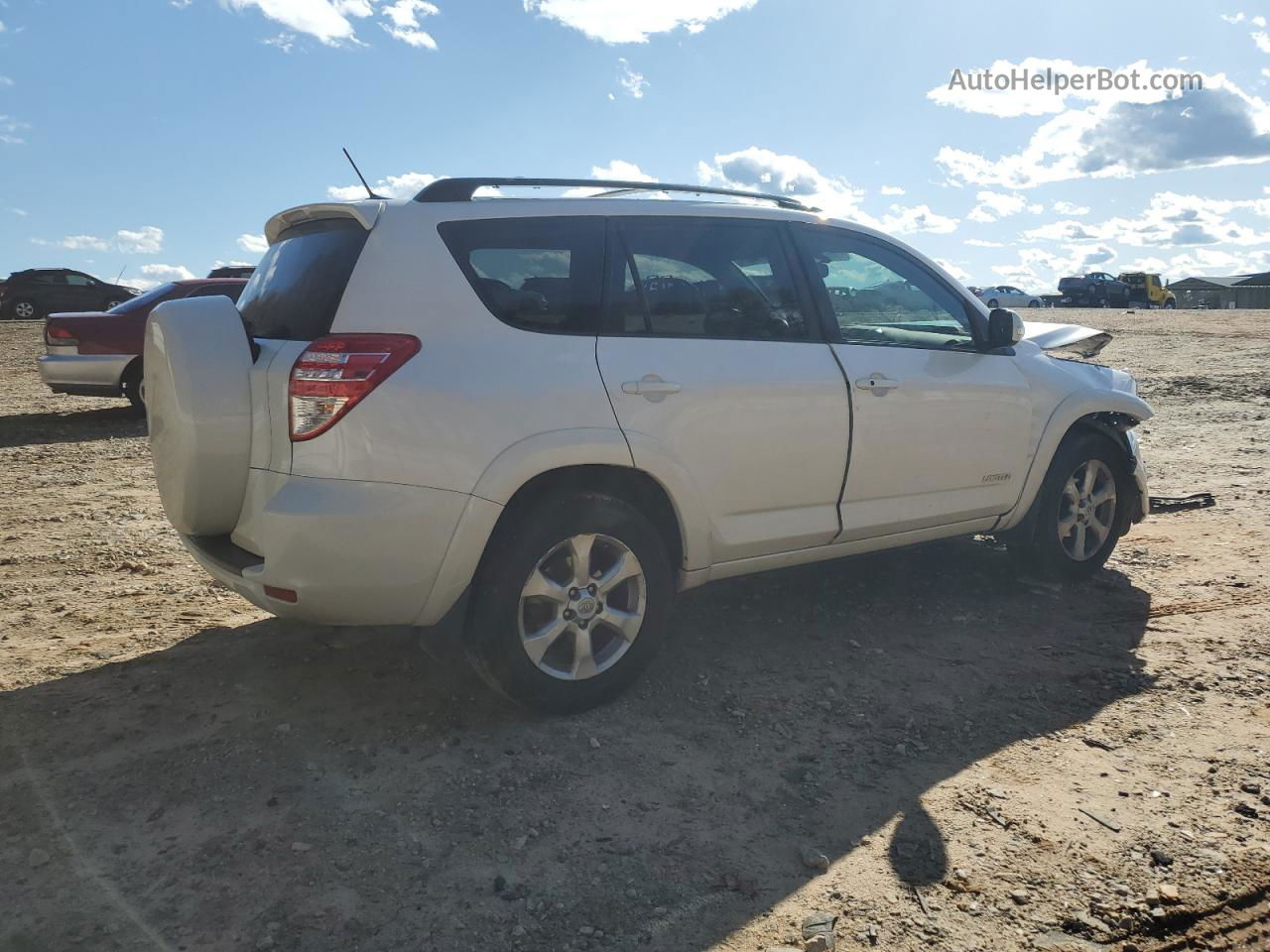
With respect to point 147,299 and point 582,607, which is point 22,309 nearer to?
point 147,299

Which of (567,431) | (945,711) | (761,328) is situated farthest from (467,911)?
(761,328)

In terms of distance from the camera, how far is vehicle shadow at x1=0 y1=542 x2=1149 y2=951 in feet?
8.27

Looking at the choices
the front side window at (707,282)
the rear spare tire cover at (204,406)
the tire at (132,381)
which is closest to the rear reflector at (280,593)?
the rear spare tire cover at (204,406)

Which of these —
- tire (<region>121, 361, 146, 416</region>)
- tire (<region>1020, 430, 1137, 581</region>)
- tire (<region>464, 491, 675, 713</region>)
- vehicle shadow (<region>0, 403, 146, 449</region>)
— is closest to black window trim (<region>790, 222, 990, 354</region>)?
tire (<region>1020, 430, 1137, 581</region>)

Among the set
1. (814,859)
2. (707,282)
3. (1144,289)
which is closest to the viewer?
(814,859)

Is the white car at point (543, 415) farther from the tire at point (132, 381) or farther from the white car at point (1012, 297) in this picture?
the white car at point (1012, 297)

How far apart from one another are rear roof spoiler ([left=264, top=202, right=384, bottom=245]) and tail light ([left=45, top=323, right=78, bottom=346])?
7.91m

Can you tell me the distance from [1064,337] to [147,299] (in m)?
9.62

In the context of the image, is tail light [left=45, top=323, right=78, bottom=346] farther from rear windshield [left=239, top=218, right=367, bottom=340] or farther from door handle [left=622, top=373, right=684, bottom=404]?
door handle [left=622, top=373, right=684, bottom=404]

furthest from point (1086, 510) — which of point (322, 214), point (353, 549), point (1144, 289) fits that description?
point (1144, 289)

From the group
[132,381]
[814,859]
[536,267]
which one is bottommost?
[814,859]

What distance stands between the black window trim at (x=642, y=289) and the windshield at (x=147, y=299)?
8.76m

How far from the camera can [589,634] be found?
3.52 meters

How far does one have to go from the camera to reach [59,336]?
34.6 ft
